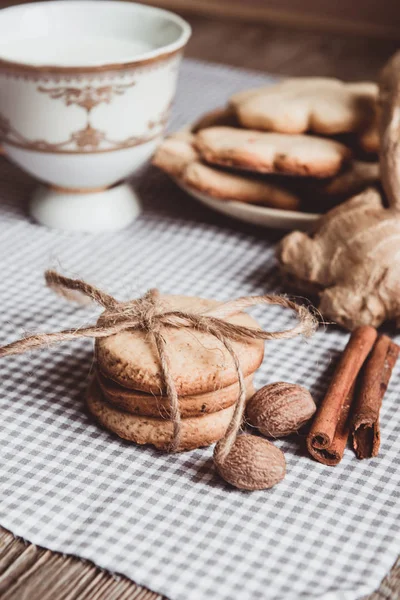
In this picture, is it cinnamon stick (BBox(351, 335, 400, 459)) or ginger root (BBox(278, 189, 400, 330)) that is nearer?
cinnamon stick (BBox(351, 335, 400, 459))

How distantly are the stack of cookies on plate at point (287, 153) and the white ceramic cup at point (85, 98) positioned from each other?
0.26 ft

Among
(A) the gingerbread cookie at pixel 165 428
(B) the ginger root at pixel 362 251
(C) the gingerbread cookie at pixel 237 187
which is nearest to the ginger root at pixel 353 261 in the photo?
(B) the ginger root at pixel 362 251

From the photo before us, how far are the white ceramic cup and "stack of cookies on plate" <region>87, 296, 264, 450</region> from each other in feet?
1.32

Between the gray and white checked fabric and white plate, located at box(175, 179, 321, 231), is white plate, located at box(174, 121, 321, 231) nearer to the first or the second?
white plate, located at box(175, 179, 321, 231)

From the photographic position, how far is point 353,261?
97 centimetres

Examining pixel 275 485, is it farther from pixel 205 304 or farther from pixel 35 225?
pixel 35 225

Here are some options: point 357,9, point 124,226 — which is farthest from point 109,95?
point 357,9

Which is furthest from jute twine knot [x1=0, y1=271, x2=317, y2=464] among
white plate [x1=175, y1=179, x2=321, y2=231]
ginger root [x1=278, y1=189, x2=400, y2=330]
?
white plate [x1=175, y1=179, x2=321, y2=231]

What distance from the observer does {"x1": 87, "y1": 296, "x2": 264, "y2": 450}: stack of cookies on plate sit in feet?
2.41

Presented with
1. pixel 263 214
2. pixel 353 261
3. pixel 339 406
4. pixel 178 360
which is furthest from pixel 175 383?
pixel 263 214

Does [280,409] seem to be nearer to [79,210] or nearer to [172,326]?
[172,326]

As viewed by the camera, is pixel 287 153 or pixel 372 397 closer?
pixel 372 397

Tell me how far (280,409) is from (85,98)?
1.65 feet

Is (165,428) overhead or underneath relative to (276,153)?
underneath
